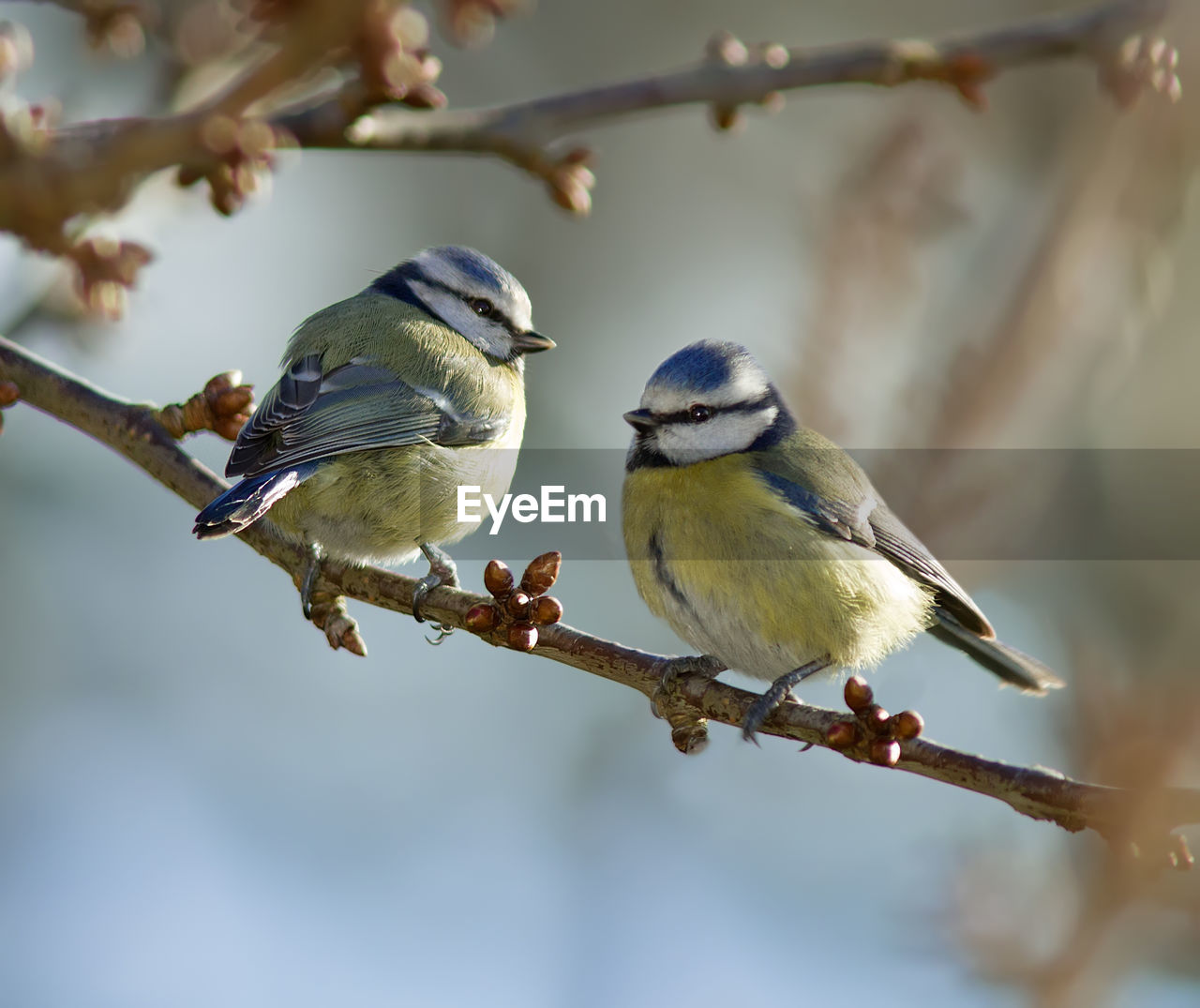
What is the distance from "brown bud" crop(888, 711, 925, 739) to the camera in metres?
2.18

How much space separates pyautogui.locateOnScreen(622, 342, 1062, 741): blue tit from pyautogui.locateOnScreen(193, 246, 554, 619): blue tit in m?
0.53

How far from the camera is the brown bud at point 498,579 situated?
7.89 feet

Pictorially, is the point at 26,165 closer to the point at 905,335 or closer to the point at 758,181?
the point at 905,335

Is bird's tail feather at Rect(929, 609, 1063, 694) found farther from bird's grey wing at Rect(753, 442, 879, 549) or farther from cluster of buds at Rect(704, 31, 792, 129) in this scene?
cluster of buds at Rect(704, 31, 792, 129)

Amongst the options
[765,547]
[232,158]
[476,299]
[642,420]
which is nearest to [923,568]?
[765,547]

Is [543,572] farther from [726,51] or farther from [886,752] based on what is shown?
[726,51]

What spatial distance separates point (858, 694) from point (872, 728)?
0.23 feet

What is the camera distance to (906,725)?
2.19 m

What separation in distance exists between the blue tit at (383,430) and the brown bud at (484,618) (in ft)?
1.22

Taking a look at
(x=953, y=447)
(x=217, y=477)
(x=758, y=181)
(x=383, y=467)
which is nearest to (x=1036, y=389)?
(x=953, y=447)

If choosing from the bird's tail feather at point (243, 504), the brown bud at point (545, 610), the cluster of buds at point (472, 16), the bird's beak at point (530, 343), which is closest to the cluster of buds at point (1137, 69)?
the cluster of buds at point (472, 16)

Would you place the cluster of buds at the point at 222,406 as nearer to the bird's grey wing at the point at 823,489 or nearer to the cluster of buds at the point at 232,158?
the cluster of buds at the point at 232,158

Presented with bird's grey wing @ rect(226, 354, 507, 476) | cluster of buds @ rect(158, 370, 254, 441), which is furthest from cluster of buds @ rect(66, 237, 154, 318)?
bird's grey wing @ rect(226, 354, 507, 476)

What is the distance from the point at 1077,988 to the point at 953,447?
118 centimetres
